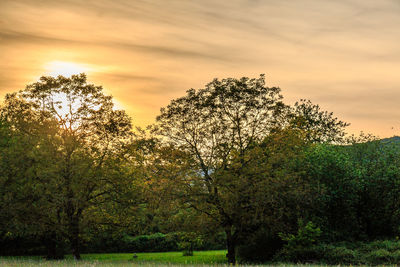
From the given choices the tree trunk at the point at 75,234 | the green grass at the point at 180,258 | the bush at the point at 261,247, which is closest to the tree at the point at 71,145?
the tree trunk at the point at 75,234

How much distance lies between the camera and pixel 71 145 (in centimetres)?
3444

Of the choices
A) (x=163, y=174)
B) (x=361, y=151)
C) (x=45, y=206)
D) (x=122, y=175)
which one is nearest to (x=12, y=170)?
(x=45, y=206)

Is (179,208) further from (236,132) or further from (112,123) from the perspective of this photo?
(112,123)

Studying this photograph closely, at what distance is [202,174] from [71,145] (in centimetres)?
1106

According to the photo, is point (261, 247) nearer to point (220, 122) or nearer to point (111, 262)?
point (220, 122)

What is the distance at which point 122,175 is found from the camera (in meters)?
35.3

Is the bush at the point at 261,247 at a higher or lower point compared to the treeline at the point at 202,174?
lower

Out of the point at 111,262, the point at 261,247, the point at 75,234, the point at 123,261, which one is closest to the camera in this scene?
the point at 111,262

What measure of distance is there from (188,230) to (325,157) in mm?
12679

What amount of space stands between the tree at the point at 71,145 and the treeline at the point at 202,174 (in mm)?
91

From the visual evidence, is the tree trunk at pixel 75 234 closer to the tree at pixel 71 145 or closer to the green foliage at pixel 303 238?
the tree at pixel 71 145

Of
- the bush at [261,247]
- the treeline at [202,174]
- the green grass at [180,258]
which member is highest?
the treeline at [202,174]

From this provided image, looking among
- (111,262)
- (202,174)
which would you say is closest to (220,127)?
(202,174)

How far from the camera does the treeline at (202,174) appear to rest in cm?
3091
